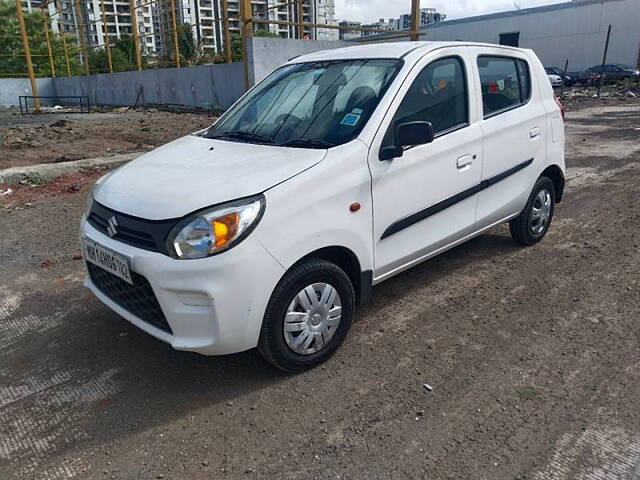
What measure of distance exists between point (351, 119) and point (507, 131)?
1627mm

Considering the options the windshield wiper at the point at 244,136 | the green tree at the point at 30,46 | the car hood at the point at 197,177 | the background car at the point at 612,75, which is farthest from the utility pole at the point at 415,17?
the green tree at the point at 30,46

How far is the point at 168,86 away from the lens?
2591 centimetres

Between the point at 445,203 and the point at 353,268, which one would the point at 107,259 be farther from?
the point at 445,203

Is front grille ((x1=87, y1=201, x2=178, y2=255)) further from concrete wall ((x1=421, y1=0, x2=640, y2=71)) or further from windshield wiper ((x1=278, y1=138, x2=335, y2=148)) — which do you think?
concrete wall ((x1=421, y1=0, x2=640, y2=71))

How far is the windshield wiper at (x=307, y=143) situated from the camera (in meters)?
3.29

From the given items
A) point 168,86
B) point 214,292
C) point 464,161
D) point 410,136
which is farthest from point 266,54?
point 214,292

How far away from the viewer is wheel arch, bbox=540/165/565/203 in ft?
16.6

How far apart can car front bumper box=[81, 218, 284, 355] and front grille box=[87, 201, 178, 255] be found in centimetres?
5

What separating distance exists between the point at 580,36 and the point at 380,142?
4686 centimetres

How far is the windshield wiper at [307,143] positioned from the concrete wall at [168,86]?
1720cm

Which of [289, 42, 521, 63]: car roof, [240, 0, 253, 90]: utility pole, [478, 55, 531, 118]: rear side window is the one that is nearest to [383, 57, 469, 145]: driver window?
[289, 42, 521, 63]: car roof

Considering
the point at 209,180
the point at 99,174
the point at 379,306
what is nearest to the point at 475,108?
the point at 379,306

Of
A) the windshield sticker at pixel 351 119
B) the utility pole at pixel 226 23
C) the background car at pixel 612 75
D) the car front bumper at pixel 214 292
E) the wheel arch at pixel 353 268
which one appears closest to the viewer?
the car front bumper at pixel 214 292

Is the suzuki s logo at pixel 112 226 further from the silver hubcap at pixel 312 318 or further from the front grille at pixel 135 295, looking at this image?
the silver hubcap at pixel 312 318
